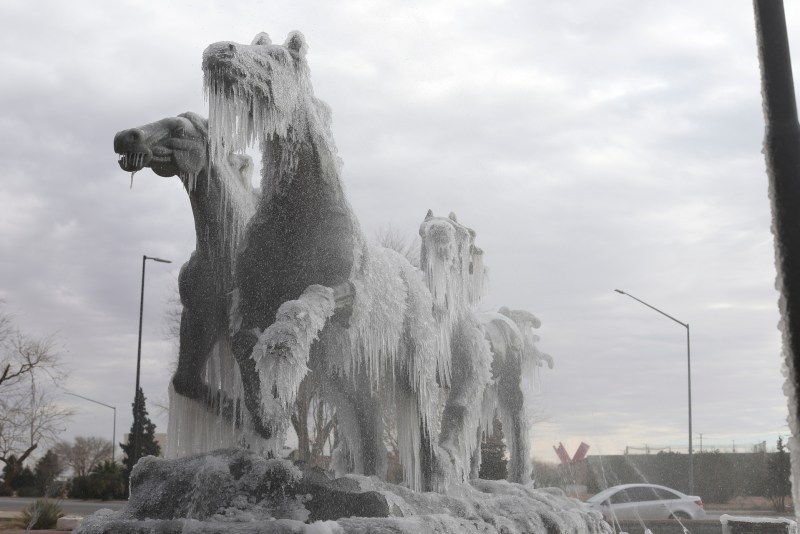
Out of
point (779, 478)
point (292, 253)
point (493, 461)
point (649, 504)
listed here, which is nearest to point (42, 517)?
point (493, 461)

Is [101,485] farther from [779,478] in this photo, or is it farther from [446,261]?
[446,261]

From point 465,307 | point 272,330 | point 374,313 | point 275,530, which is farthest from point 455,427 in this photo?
point 275,530

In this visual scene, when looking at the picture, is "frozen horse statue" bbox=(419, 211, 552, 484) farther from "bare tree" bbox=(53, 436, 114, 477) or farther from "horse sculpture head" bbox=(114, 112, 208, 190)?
"bare tree" bbox=(53, 436, 114, 477)

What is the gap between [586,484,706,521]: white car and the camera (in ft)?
53.9

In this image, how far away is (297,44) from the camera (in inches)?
282

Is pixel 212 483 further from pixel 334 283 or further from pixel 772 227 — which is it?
pixel 772 227

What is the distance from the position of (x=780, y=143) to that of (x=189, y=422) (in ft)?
17.8

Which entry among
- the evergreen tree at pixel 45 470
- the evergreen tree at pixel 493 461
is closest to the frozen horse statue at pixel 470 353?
the evergreen tree at pixel 493 461

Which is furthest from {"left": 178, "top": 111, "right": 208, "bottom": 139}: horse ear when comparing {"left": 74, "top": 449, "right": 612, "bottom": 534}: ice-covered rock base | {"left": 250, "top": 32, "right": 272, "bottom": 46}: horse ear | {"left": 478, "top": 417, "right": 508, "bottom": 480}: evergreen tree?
{"left": 478, "top": 417, "right": 508, "bottom": 480}: evergreen tree

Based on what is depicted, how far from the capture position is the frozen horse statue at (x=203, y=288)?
7297 millimetres

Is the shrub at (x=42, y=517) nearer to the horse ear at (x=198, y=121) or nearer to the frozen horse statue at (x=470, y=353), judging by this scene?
→ the frozen horse statue at (x=470, y=353)

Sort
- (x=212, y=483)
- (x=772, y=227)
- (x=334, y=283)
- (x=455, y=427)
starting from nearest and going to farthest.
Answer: (x=772, y=227)
(x=212, y=483)
(x=334, y=283)
(x=455, y=427)

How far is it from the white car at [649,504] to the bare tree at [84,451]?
37.3 meters

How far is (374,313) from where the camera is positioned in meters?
7.39
